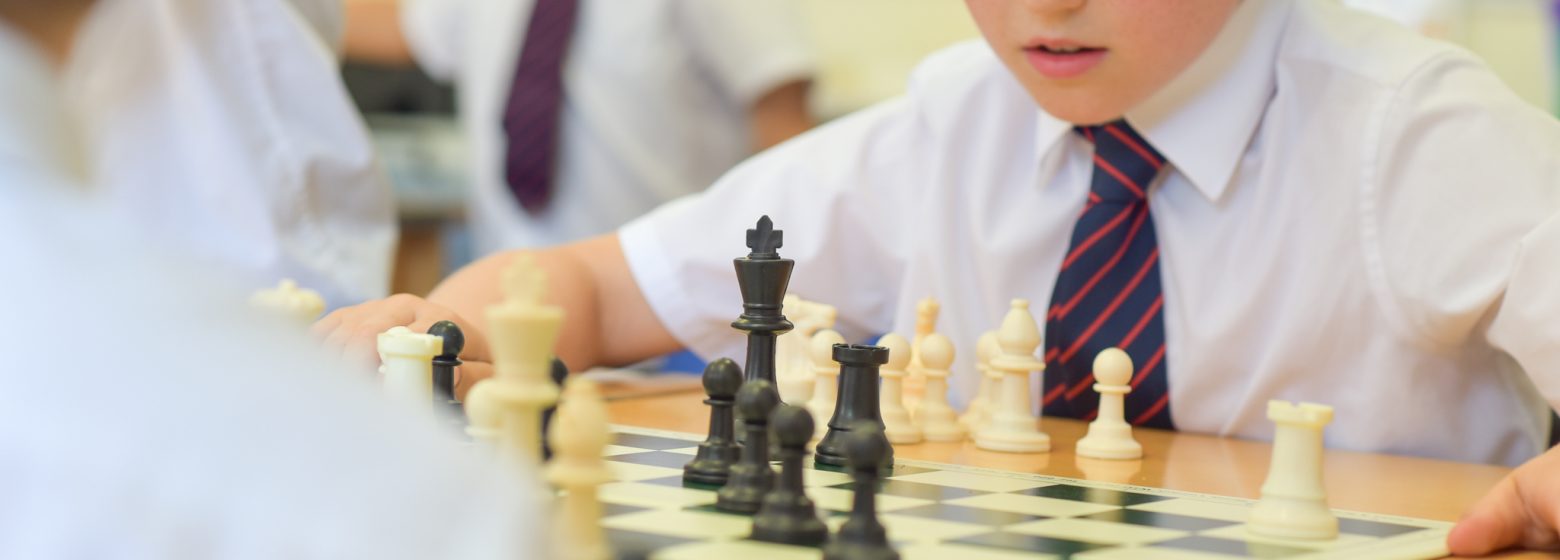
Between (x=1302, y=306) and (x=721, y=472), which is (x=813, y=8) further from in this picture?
(x=721, y=472)

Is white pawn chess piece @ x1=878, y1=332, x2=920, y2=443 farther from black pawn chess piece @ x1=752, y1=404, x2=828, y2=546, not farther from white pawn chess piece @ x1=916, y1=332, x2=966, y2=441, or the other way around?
black pawn chess piece @ x1=752, y1=404, x2=828, y2=546

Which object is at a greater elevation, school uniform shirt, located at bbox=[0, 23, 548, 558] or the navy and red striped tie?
the navy and red striped tie

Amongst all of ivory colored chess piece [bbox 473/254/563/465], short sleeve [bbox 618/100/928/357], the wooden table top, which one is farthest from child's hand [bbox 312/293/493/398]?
ivory colored chess piece [bbox 473/254/563/465]

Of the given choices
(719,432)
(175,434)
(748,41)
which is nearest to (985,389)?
(719,432)

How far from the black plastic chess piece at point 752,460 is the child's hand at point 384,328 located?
0.41m

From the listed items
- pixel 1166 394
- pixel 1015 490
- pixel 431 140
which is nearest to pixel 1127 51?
pixel 1166 394

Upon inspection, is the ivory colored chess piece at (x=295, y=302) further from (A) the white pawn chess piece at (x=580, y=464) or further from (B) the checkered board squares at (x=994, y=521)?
(A) the white pawn chess piece at (x=580, y=464)

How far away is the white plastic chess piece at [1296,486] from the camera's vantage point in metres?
0.98

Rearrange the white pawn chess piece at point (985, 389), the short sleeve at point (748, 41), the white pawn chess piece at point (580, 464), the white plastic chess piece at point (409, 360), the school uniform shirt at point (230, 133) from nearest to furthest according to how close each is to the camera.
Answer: the white pawn chess piece at point (580, 464)
the white plastic chess piece at point (409, 360)
the white pawn chess piece at point (985, 389)
the school uniform shirt at point (230, 133)
the short sleeve at point (748, 41)

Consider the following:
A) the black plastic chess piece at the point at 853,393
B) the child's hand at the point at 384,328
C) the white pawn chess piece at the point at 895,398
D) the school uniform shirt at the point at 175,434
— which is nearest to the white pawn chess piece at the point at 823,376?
the white pawn chess piece at the point at 895,398

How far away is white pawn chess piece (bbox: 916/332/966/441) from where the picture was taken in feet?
4.51

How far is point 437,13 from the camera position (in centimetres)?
339

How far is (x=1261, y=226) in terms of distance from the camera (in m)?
1.58

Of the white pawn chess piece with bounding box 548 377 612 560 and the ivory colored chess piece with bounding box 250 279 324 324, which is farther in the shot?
the ivory colored chess piece with bounding box 250 279 324 324
